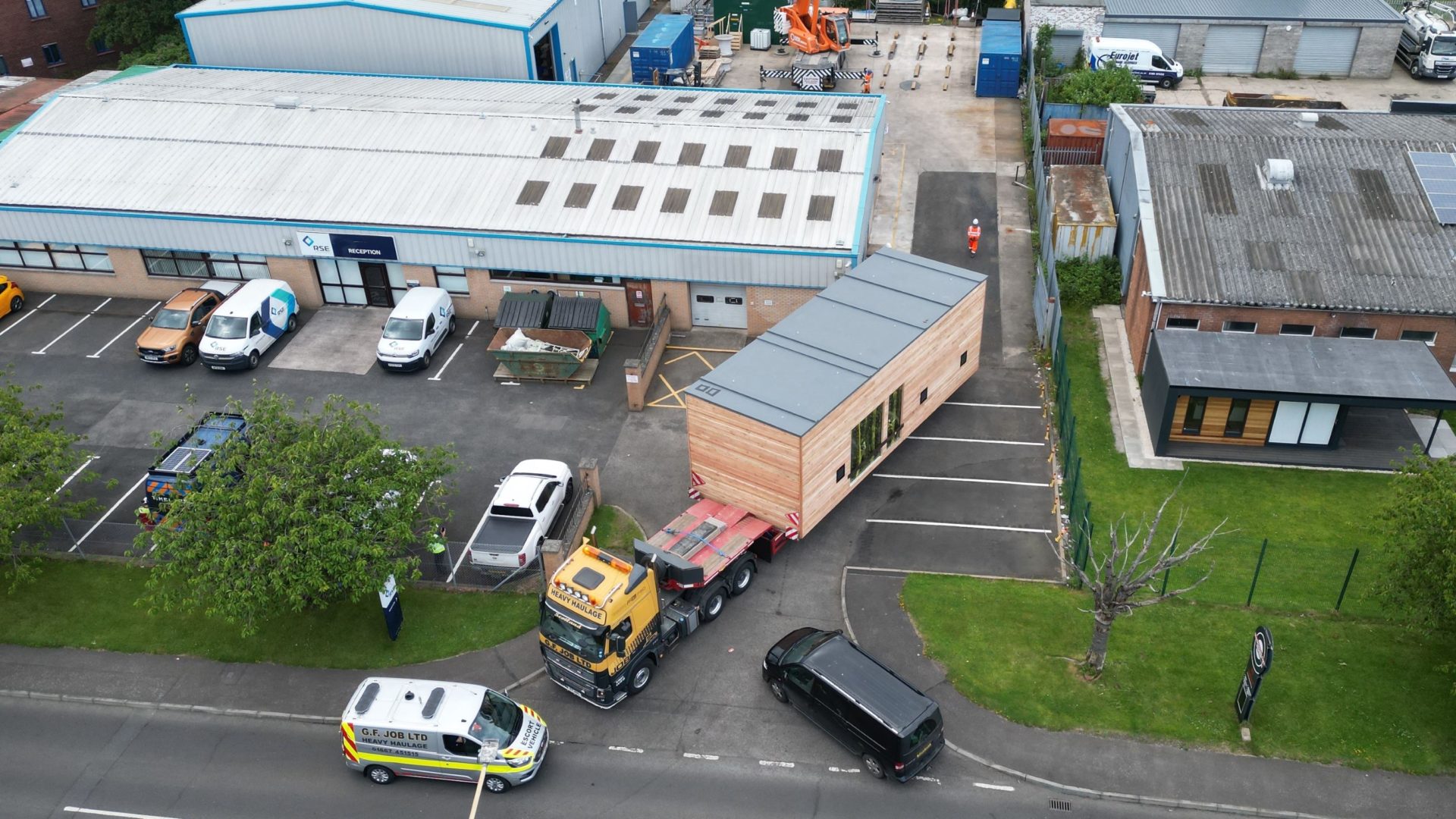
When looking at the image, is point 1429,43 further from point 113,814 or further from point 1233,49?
point 113,814

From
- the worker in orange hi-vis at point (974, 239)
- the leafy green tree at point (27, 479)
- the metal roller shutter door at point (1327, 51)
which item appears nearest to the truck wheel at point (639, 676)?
the leafy green tree at point (27, 479)

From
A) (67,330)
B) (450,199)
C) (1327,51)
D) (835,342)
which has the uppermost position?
(450,199)

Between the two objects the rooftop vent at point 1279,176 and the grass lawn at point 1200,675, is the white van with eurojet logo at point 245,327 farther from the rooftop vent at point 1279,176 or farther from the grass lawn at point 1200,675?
the rooftop vent at point 1279,176

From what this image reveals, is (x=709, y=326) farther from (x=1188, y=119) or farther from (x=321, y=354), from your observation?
(x=1188, y=119)

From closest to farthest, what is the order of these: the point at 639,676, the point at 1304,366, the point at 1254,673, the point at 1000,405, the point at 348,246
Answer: the point at 1254,673 < the point at 639,676 < the point at 1304,366 < the point at 1000,405 < the point at 348,246

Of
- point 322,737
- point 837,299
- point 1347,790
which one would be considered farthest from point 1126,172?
point 322,737

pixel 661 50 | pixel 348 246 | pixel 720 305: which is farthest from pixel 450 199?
pixel 661 50
